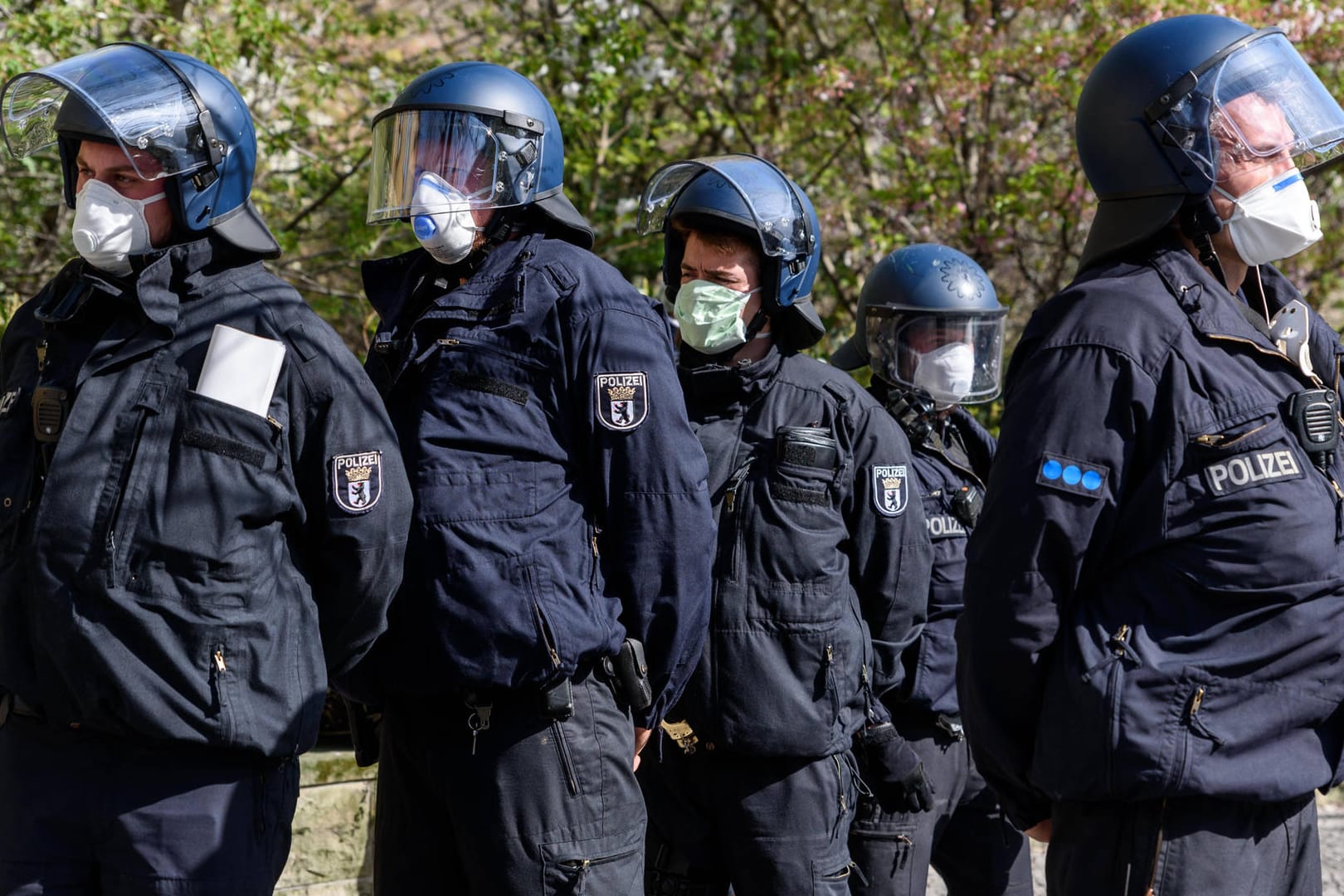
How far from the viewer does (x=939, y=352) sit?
4.60 metres

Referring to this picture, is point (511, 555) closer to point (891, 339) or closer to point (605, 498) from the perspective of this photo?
point (605, 498)

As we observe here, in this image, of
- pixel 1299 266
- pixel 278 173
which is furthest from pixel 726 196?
pixel 1299 266

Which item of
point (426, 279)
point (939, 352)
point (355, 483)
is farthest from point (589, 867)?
point (939, 352)

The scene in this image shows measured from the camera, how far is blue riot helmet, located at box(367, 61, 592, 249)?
10.3 ft

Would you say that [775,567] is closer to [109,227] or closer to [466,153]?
[466,153]

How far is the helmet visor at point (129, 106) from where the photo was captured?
2.71m

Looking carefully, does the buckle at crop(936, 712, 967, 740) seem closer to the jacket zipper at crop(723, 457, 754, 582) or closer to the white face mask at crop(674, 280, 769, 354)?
the jacket zipper at crop(723, 457, 754, 582)

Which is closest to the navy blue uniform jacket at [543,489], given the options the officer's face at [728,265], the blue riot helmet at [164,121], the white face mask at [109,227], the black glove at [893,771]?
the blue riot helmet at [164,121]

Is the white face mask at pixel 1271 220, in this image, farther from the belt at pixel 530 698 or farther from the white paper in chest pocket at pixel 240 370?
the white paper in chest pocket at pixel 240 370

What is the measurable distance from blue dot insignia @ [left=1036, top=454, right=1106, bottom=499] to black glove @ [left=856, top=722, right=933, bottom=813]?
171 cm

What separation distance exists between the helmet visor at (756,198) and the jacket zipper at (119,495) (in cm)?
179

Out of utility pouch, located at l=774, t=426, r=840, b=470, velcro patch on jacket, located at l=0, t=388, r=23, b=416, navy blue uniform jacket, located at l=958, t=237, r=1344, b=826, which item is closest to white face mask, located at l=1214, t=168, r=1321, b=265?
navy blue uniform jacket, located at l=958, t=237, r=1344, b=826

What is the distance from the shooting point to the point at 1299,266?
8.03 m

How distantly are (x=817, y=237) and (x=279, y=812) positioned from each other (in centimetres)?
221
